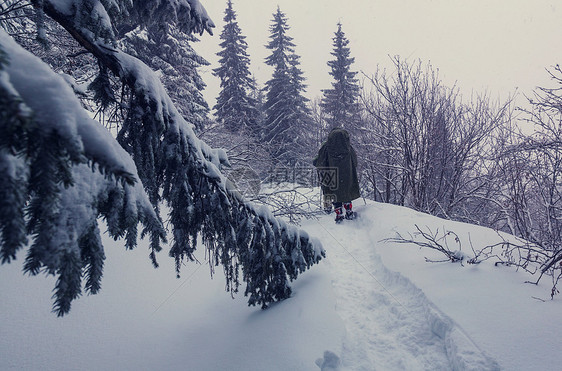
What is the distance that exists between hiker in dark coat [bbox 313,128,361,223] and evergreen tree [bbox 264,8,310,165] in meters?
14.5

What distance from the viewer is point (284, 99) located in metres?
22.7

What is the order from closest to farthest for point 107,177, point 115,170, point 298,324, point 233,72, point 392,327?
1. point 115,170
2. point 107,177
3. point 298,324
4. point 392,327
5. point 233,72

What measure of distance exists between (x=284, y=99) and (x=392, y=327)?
21926 millimetres

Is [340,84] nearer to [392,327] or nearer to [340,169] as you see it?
[340,169]

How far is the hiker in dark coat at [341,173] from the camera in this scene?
23.9 ft

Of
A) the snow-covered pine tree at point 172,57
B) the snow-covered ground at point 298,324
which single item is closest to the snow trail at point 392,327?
the snow-covered ground at point 298,324

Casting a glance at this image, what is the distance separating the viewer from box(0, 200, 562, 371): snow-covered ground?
201cm

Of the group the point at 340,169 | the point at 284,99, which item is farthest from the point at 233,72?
the point at 340,169

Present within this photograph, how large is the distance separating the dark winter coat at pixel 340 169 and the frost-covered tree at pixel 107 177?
4319mm

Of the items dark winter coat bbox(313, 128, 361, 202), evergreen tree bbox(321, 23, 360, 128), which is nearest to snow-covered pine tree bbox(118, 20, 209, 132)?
dark winter coat bbox(313, 128, 361, 202)

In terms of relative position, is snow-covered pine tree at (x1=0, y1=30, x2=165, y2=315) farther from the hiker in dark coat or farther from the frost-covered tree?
the hiker in dark coat

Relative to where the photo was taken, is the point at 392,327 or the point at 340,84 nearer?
the point at 392,327

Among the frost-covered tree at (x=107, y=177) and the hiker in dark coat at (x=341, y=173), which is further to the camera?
the hiker in dark coat at (x=341, y=173)

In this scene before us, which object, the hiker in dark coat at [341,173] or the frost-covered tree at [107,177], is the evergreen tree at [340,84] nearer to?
the hiker in dark coat at [341,173]
